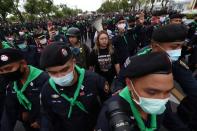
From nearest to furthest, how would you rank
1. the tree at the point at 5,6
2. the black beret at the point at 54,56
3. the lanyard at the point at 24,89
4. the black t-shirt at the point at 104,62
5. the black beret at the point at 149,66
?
the black beret at the point at 149,66 → the black beret at the point at 54,56 → the lanyard at the point at 24,89 → the black t-shirt at the point at 104,62 → the tree at the point at 5,6

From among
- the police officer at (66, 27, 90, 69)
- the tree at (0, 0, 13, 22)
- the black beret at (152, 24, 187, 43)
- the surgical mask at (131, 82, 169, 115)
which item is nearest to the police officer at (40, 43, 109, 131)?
the surgical mask at (131, 82, 169, 115)

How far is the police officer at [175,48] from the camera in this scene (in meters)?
3.17

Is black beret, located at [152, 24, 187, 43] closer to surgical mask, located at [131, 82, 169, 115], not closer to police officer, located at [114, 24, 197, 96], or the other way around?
police officer, located at [114, 24, 197, 96]

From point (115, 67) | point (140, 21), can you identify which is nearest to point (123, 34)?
point (115, 67)

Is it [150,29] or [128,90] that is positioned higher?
[128,90]

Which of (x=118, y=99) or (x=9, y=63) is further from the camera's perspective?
(x=9, y=63)

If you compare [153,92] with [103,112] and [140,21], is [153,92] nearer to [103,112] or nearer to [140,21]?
[103,112]

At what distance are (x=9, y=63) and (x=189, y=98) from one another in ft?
6.42

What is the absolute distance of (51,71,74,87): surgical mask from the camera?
2709 millimetres

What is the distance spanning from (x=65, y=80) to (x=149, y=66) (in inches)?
40.9

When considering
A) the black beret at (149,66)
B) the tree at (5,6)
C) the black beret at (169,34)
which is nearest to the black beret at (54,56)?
the black beret at (149,66)

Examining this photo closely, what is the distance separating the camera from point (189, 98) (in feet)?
10.3

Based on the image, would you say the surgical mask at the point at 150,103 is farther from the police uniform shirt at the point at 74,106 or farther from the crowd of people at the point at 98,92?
the police uniform shirt at the point at 74,106

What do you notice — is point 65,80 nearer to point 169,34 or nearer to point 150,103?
point 150,103
